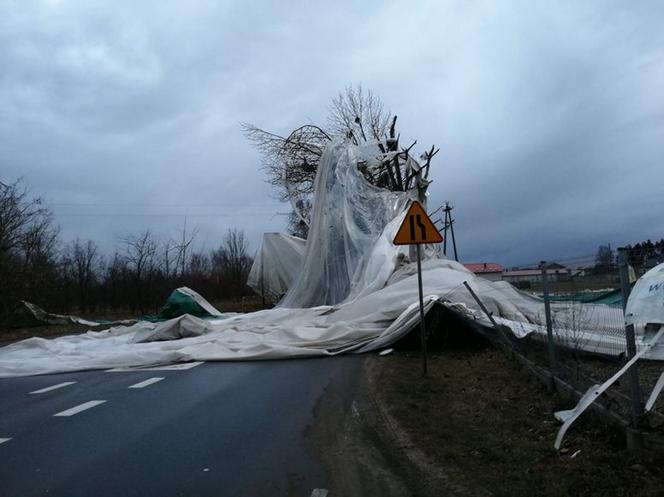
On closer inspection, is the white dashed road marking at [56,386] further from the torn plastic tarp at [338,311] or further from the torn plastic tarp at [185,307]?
the torn plastic tarp at [185,307]

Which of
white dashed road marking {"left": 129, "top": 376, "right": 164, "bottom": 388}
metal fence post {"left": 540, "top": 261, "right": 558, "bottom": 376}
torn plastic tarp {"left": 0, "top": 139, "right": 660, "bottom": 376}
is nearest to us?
metal fence post {"left": 540, "top": 261, "right": 558, "bottom": 376}

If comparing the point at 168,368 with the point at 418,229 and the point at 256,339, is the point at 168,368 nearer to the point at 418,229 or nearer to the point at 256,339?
the point at 256,339

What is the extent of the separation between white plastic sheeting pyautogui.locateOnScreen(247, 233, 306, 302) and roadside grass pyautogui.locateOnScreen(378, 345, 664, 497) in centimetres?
2630

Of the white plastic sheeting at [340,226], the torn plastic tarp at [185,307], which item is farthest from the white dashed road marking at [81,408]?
the torn plastic tarp at [185,307]

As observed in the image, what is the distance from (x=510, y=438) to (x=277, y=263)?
30938 millimetres

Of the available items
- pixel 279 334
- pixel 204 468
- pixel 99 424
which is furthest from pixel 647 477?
pixel 279 334

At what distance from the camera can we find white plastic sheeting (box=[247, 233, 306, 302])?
35.6m

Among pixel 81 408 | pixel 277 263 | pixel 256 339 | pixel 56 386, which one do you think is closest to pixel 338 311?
pixel 256 339

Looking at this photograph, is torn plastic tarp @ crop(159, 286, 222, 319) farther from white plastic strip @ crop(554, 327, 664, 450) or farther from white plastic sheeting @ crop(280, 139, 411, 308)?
white plastic strip @ crop(554, 327, 664, 450)

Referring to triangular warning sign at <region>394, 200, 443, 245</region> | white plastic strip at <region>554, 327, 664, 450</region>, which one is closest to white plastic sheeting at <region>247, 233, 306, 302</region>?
triangular warning sign at <region>394, 200, 443, 245</region>

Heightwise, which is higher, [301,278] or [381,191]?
[381,191]

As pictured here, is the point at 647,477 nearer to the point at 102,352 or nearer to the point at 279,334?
the point at 279,334

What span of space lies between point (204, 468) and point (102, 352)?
10497 millimetres

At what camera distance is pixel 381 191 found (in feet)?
83.1
